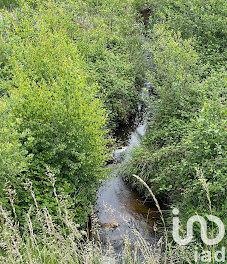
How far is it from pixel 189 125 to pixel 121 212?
89.0 inches

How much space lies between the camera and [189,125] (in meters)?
6.43

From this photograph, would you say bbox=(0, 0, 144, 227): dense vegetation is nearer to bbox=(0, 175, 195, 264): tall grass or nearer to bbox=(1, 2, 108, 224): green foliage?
bbox=(1, 2, 108, 224): green foliage

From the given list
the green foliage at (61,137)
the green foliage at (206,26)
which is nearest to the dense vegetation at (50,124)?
the green foliage at (61,137)

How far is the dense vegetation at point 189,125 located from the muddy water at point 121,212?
0.31m

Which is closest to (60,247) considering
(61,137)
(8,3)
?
(61,137)

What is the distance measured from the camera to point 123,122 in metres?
9.16

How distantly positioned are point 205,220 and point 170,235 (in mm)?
876

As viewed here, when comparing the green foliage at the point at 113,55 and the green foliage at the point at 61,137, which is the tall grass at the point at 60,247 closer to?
the green foliage at the point at 61,137

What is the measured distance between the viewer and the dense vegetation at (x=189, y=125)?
16.3 ft

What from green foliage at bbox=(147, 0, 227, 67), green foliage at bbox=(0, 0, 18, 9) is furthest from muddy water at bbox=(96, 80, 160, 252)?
green foliage at bbox=(0, 0, 18, 9)

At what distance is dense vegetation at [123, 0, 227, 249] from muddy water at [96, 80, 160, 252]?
307 millimetres

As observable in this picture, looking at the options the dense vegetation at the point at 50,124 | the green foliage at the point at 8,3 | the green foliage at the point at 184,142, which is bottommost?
the green foliage at the point at 184,142

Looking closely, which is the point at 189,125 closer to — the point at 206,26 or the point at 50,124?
the point at 50,124

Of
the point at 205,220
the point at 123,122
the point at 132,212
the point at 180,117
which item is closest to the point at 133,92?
the point at 123,122
